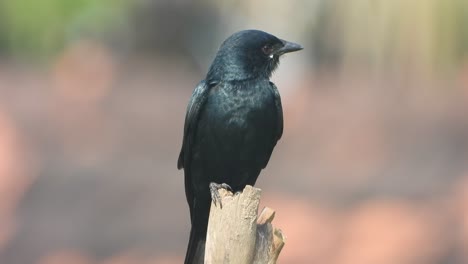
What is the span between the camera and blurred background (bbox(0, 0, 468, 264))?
11016 mm

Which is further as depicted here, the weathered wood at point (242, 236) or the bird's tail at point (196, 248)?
the bird's tail at point (196, 248)

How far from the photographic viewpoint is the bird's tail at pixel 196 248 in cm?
536

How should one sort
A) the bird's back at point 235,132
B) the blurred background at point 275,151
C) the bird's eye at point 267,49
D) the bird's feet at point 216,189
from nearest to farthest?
the bird's feet at point 216,189
the bird's back at point 235,132
the bird's eye at point 267,49
the blurred background at point 275,151

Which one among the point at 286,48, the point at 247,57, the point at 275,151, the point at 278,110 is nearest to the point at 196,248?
the point at 278,110

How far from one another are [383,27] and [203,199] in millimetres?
5767

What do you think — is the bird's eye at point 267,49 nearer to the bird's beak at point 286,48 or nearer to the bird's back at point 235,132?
the bird's beak at point 286,48

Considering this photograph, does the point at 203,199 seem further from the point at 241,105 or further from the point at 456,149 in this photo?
the point at 456,149

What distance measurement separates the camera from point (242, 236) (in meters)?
4.34

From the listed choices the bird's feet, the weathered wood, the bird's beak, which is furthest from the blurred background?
the weathered wood

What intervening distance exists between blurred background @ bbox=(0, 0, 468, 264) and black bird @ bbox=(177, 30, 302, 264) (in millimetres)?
5252

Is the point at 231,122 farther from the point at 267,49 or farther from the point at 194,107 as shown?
the point at 267,49

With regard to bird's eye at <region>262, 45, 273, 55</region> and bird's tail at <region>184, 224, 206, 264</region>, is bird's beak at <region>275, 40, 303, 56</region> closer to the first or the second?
bird's eye at <region>262, 45, 273, 55</region>

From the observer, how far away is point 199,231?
5.50 metres

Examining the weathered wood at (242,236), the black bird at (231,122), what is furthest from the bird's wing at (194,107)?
the weathered wood at (242,236)
